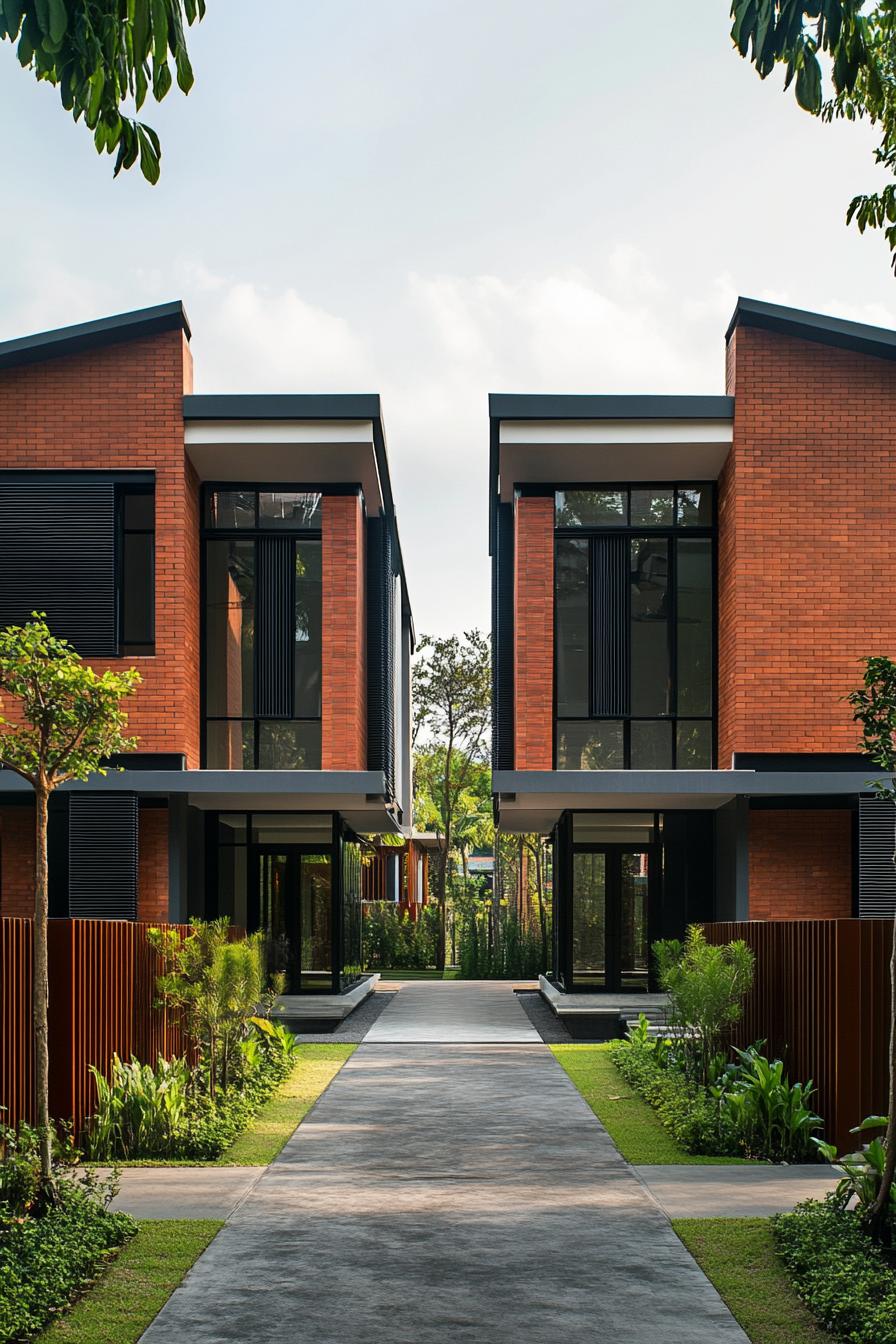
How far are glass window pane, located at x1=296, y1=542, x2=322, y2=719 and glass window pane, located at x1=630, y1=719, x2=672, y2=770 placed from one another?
16.3 ft

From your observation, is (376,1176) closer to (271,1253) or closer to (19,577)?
(271,1253)

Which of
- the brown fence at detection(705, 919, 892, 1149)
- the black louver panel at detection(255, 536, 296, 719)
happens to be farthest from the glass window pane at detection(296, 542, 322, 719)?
the brown fence at detection(705, 919, 892, 1149)

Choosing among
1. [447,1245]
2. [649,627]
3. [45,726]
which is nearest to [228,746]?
[649,627]

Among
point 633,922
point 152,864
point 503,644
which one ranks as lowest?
point 633,922

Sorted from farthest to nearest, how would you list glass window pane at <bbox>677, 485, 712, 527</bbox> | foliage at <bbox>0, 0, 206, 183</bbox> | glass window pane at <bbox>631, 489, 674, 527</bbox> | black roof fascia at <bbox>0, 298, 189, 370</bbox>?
glass window pane at <bbox>631, 489, 674, 527</bbox>, glass window pane at <bbox>677, 485, 712, 527</bbox>, black roof fascia at <bbox>0, 298, 189, 370</bbox>, foliage at <bbox>0, 0, 206, 183</bbox>

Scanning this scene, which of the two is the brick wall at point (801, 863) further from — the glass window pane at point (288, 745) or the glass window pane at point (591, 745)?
the glass window pane at point (288, 745)

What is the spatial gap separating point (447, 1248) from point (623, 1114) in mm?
5371

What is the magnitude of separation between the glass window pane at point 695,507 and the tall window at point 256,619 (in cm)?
559

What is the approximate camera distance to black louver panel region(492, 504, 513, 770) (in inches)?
1001

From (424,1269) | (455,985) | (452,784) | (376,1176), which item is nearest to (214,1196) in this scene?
(376,1176)

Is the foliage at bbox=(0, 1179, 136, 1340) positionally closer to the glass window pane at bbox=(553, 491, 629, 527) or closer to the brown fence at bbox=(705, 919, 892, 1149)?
the brown fence at bbox=(705, 919, 892, 1149)

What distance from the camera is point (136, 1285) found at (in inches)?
302

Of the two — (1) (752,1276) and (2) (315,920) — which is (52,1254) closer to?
(1) (752,1276)

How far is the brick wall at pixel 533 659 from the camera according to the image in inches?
920
